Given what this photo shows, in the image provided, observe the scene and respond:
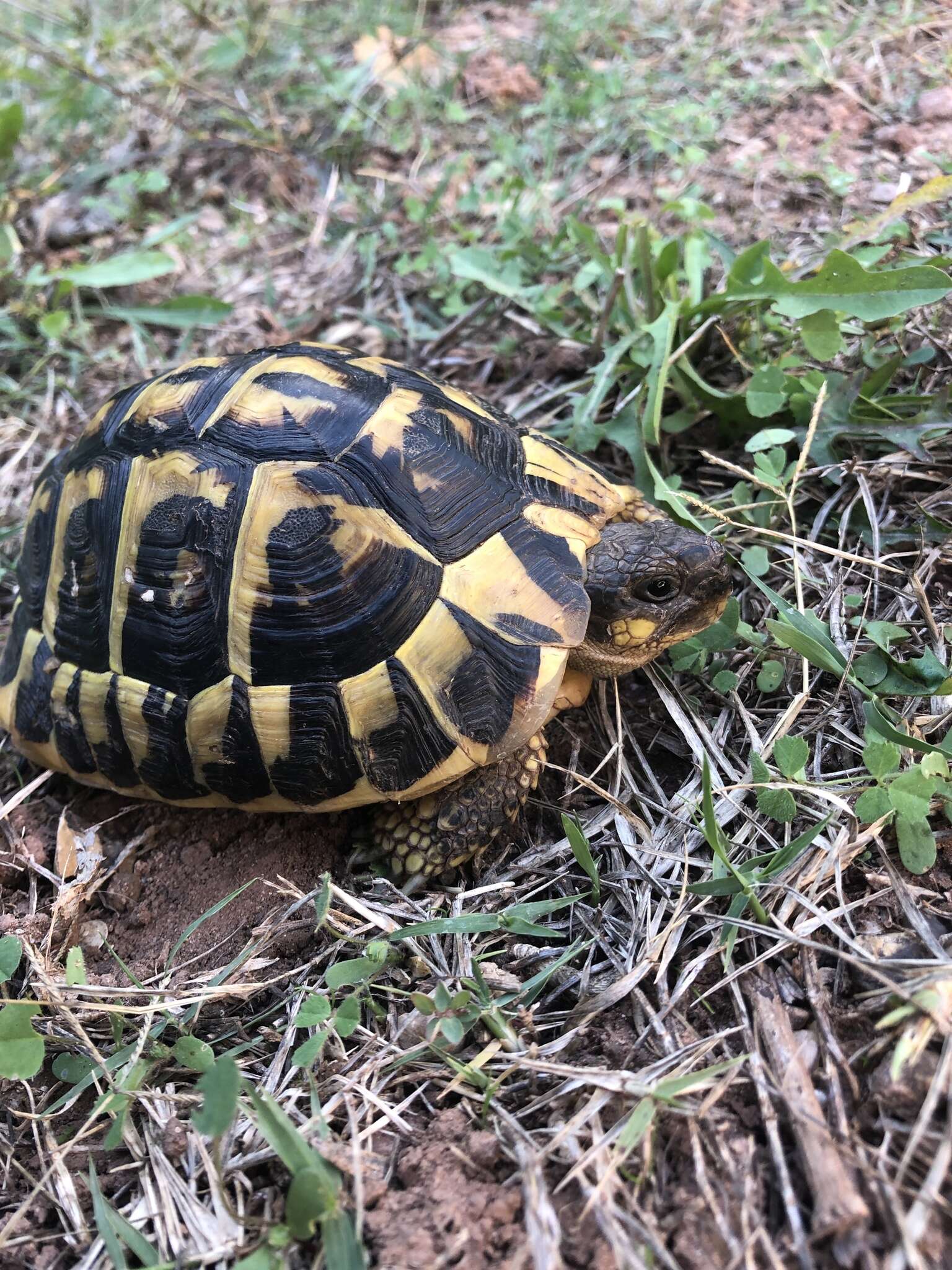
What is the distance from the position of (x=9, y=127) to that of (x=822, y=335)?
3812mm

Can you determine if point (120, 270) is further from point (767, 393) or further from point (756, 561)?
point (756, 561)

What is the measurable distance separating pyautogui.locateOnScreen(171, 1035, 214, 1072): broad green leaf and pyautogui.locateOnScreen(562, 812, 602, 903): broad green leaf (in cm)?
84

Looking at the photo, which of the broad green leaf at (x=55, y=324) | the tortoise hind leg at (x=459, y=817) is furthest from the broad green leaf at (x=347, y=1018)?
the broad green leaf at (x=55, y=324)

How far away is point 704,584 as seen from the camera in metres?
2.04

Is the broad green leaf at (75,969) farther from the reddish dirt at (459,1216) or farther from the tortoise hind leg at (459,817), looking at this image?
the reddish dirt at (459,1216)

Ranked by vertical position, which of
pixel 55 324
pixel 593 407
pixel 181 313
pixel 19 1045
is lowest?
pixel 19 1045

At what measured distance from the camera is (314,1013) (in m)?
1.62

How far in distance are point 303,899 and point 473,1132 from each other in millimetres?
618

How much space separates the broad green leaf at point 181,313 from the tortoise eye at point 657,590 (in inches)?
88.6

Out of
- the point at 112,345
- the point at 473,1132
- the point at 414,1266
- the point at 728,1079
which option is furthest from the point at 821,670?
the point at 112,345

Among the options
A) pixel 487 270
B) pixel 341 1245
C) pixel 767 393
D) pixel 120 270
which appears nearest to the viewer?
pixel 341 1245

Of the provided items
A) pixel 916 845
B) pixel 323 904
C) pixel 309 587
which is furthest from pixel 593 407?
pixel 323 904

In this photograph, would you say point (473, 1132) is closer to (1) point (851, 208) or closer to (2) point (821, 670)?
(2) point (821, 670)

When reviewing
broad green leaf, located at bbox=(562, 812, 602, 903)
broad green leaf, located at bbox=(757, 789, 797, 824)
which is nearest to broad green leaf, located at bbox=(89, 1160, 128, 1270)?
broad green leaf, located at bbox=(562, 812, 602, 903)
